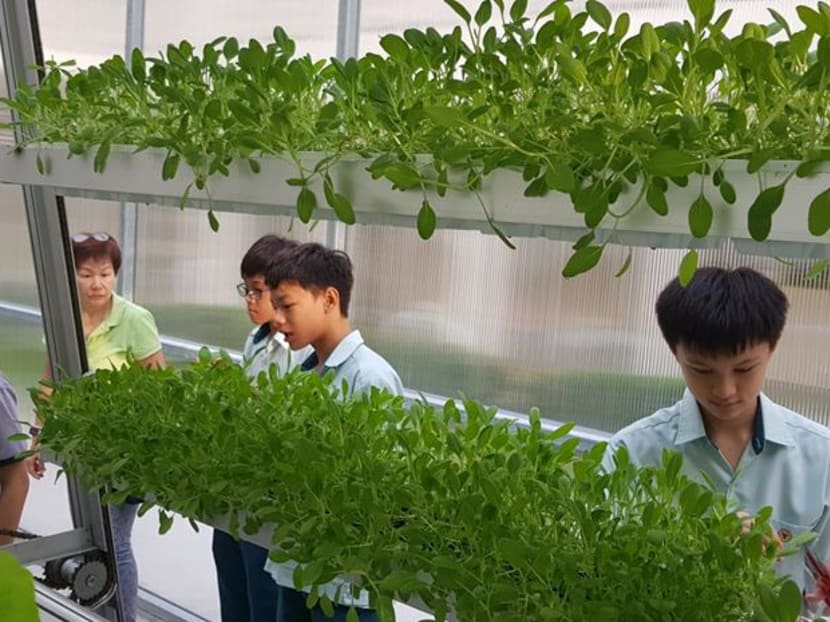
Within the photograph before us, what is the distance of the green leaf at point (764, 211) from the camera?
1.67ft

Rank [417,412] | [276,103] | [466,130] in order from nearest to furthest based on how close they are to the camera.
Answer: [466,130]
[276,103]
[417,412]

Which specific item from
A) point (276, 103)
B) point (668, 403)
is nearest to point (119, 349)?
point (668, 403)

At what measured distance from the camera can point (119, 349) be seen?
2.42 metres

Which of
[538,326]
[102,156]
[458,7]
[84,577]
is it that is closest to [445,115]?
[458,7]

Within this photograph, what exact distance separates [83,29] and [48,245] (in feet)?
3.45

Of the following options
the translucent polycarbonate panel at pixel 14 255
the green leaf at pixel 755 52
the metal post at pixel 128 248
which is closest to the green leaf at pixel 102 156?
the green leaf at pixel 755 52

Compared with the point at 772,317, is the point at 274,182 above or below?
above

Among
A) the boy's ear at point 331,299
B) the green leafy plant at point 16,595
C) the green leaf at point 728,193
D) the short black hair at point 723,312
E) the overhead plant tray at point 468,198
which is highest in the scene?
the green leaf at point 728,193

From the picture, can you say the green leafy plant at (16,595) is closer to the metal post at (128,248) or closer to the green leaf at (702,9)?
the green leaf at (702,9)

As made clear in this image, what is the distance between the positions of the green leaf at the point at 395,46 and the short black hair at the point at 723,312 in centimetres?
59

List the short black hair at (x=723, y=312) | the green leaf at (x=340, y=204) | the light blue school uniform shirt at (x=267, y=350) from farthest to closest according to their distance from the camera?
the light blue school uniform shirt at (x=267, y=350)
the short black hair at (x=723, y=312)
the green leaf at (x=340, y=204)

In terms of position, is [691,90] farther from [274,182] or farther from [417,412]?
[417,412]

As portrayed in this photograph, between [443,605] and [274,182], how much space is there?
1.17ft

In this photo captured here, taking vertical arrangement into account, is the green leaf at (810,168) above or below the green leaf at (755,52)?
below
